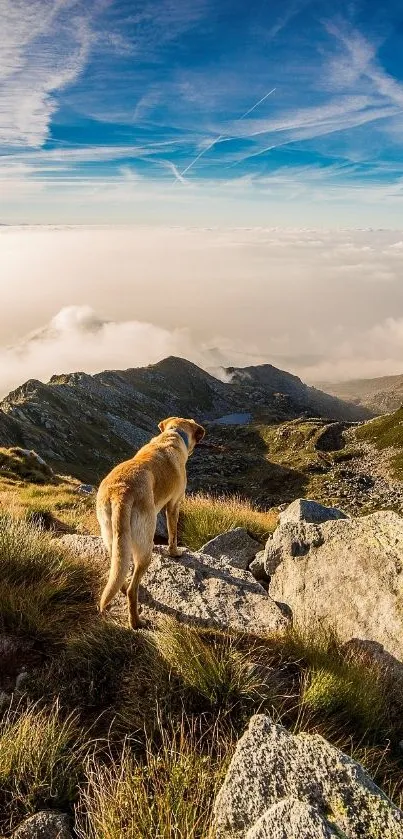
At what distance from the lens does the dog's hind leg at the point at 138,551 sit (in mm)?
6020

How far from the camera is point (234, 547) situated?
1094 centimetres

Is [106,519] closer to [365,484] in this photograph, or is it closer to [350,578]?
[350,578]

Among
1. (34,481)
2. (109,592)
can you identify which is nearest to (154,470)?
(109,592)

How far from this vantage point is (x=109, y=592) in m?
5.45

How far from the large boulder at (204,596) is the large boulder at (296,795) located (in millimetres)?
2993

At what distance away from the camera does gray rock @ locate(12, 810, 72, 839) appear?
10.4 feet

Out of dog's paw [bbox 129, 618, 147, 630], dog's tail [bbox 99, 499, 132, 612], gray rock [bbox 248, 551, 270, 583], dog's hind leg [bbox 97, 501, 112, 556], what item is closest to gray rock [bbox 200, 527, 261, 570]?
gray rock [bbox 248, 551, 270, 583]

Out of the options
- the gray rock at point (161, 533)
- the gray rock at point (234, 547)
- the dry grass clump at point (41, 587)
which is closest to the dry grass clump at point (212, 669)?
the dry grass clump at point (41, 587)

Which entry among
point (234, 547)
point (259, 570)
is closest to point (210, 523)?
point (234, 547)

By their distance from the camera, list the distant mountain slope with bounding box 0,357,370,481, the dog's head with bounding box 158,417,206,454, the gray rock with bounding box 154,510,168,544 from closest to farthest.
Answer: the dog's head with bounding box 158,417,206,454, the gray rock with bounding box 154,510,168,544, the distant mountain slope with bounding box 0,357,370,481

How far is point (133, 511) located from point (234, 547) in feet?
17.6

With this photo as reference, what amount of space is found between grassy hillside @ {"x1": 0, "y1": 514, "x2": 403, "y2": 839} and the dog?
1.82ft

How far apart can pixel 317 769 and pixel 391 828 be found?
46 centimetres

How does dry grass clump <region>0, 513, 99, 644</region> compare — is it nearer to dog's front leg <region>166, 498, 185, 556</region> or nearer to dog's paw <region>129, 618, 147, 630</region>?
dog's paw <region>129, 618, 147, 630</region>
